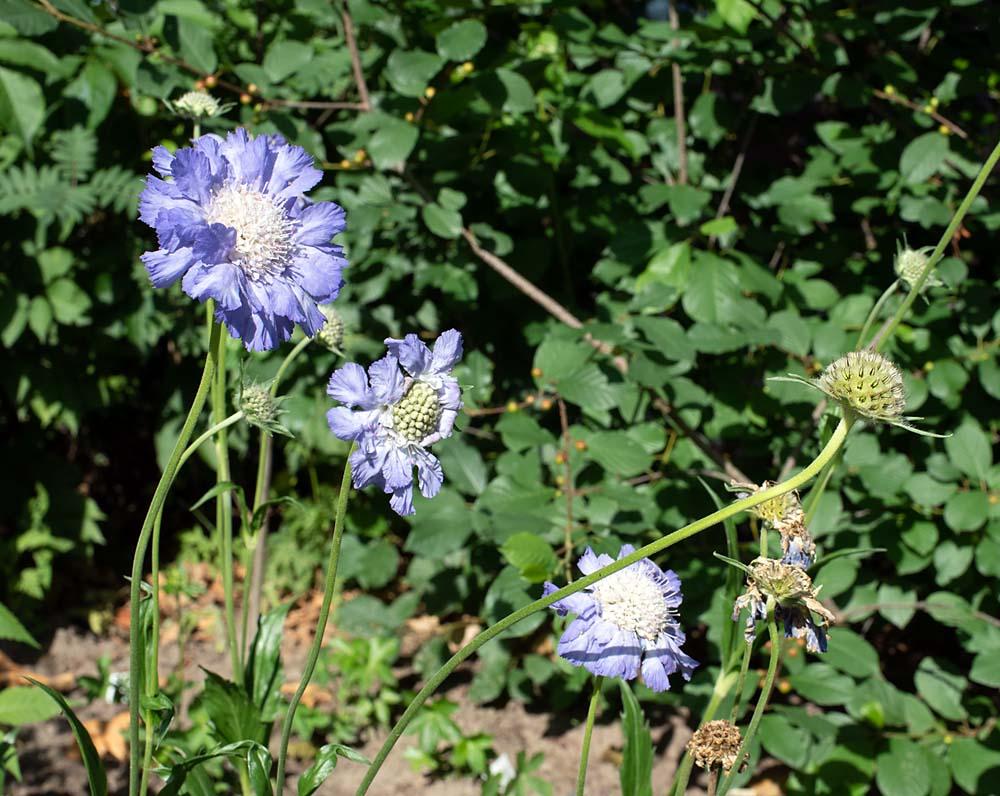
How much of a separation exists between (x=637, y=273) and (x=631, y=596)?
4.50 ft

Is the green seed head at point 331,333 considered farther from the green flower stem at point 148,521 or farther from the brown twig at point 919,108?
the brown twig at point 919,108

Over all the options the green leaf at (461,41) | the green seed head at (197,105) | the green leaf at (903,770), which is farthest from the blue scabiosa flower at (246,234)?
the green leaf at (903,770)

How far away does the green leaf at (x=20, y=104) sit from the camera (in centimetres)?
201

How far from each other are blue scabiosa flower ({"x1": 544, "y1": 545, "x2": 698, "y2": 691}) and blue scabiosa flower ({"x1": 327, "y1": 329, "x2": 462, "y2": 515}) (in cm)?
28

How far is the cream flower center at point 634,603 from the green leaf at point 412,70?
1202 mm

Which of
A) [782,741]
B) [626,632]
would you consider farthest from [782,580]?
[782,741]

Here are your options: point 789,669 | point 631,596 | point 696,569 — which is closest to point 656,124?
point 696,569

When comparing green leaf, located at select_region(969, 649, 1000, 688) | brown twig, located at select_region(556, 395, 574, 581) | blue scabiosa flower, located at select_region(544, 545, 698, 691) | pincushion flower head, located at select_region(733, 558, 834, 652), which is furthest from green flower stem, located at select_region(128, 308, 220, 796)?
green leaf, located at select_region(969, 649, 1000, 688)

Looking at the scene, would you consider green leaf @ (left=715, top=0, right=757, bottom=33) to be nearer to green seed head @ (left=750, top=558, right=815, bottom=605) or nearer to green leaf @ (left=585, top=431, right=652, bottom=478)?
green leaf @ (left=585, top=431, right=652, bottom=478)

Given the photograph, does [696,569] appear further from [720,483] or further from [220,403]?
[220,403]

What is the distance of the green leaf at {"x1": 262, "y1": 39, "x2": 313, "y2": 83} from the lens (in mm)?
2113

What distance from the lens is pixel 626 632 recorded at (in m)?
1.20

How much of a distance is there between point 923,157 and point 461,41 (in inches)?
40.2

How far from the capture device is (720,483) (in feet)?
7.50
